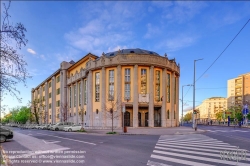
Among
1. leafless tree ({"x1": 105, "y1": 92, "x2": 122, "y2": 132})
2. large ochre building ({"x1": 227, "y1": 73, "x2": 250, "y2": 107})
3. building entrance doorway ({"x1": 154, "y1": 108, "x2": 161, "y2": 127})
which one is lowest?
building entrance doorway ({"x1": 154, "y1": 108, "x2": 161, "y2": 127})

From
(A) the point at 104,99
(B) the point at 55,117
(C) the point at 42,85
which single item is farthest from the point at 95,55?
(C) the point at 42,85

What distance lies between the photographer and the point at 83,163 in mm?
7691

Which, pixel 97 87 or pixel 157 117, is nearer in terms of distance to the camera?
pixel 157 117

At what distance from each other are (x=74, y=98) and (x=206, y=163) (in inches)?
1963

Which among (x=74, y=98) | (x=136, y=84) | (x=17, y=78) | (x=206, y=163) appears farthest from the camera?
(x=74, y=98)

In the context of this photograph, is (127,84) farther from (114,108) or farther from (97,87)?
(97,87)

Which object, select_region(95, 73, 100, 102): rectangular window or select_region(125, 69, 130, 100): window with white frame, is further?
select_region(95, 73, 100, 102): rectangular window

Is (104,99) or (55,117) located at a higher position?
(104,99)

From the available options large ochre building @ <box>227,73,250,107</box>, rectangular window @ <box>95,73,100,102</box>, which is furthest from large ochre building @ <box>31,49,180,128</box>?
large ochre building @ <box>227,73,250,107</box>

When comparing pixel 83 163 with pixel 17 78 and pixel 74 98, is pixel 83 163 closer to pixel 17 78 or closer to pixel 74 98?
pixel 17 78

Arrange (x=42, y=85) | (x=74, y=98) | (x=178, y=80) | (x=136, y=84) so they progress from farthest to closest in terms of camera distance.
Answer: (x=42, y=85)
(x=74, y=98)
(x=178, y=80)
(x=136, y=84)

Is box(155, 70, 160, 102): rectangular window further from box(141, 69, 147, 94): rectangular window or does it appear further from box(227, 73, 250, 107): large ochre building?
box(227, 73, 250, 107): large ochre building

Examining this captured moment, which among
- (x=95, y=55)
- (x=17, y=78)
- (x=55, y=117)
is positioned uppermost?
(x=95, y=55)

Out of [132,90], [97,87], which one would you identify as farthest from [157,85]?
[97,87]
